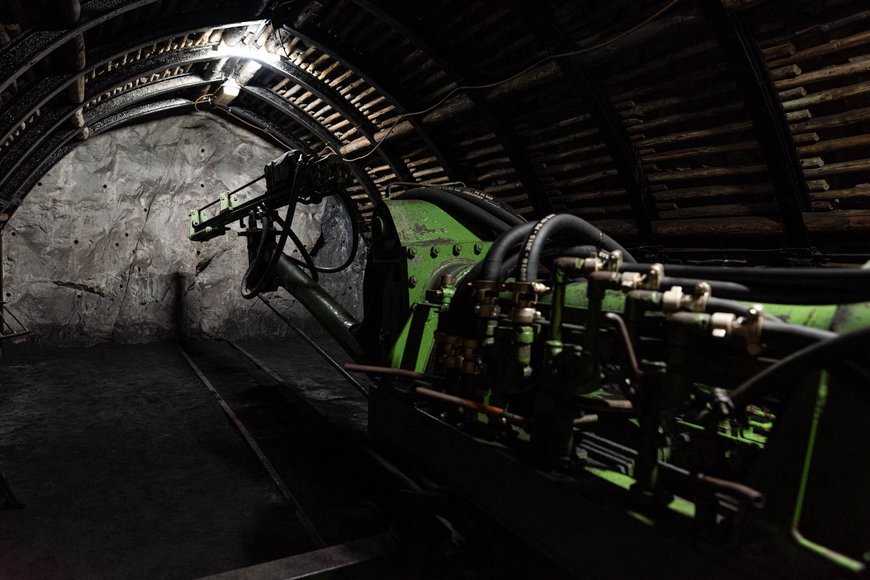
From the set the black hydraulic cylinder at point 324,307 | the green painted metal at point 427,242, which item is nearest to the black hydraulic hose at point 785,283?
the green painted metal at point 427,242

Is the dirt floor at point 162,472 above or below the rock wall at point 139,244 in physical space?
below

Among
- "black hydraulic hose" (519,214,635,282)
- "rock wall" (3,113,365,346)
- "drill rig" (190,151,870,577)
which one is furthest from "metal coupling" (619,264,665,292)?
"rock wall" (3,113,365,346)

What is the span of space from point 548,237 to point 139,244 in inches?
376

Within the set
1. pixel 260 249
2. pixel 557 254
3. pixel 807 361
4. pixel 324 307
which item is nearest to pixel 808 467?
pixel 807 361

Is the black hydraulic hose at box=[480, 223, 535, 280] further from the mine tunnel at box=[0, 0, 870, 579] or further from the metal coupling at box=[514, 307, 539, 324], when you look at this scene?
the metal coupling at box=[514, 307, 539, 324]

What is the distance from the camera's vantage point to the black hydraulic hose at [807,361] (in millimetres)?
1168

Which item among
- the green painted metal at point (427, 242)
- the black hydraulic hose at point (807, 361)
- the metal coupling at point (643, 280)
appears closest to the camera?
the black hydraulic hose at point (807, 361)

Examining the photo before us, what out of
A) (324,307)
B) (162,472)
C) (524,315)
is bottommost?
(162,472)

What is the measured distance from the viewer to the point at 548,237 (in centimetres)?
220

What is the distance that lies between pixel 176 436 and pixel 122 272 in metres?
6.21

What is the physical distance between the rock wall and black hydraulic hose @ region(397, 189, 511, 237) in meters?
7.96

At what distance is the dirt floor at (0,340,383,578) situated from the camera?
2768mm

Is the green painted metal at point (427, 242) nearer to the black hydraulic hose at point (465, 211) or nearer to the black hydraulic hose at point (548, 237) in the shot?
the black hydraulic hose at point (465, 211)

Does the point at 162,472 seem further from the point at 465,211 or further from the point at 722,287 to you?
the point at 722,287
